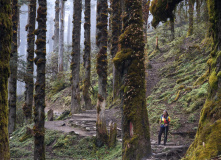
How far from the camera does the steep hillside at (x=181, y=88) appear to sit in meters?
9.66

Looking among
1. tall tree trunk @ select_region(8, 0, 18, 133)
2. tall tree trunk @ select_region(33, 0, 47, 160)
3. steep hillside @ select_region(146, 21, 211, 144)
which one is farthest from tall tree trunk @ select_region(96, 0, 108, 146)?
tall tree trunk @ select_region(8, 0, 18, 133)

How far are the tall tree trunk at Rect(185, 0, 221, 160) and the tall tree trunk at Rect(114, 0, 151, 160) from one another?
7.27ft

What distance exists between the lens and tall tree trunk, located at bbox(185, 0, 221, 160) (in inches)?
147

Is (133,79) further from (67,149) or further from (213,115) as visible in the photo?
(67,149)

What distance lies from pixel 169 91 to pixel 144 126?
710 cm

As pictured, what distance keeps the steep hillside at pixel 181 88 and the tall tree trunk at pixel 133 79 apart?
99.2 inches

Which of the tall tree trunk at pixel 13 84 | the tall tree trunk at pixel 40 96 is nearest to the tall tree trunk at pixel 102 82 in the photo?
the tall tree trunk at pixel 40 96

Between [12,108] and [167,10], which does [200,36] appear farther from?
[12,108]

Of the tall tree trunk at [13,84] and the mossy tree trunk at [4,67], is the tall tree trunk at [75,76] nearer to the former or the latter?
the tall tree trunk at [13,84]

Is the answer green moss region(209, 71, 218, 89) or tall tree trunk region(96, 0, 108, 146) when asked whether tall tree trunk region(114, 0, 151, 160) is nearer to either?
green moss region(209, 71, 218, 89)

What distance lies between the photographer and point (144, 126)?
7.03 m

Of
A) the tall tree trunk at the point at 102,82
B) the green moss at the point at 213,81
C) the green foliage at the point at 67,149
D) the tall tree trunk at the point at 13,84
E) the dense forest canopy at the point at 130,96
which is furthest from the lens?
the tall tree trunk at the point at 13,84

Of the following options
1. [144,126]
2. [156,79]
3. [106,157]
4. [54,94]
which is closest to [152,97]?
[156,79]

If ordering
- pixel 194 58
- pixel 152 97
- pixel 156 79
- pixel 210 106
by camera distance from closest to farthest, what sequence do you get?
1. pixel 210 106
2. pixel 152 97
3. pixel 194 58
4. pixel 156 79
